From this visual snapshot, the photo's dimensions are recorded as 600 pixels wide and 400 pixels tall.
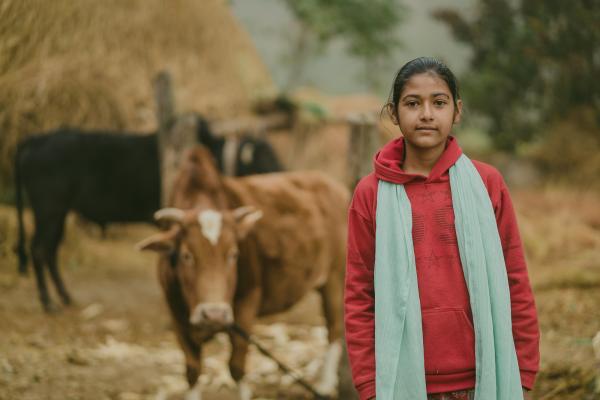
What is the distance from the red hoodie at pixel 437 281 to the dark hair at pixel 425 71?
0.16 m

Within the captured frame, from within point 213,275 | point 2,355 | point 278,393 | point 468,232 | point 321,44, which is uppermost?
point 321,44

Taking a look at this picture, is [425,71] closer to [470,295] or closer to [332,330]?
[470,295]

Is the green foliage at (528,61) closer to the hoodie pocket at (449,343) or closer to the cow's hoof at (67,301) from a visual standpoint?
the hoodie pocket at (449,343)

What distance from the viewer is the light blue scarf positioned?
1.71m

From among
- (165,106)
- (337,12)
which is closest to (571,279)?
(165,106)

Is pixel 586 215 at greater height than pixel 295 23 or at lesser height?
lesser

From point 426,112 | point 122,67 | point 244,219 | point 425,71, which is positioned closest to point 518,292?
point 426,112

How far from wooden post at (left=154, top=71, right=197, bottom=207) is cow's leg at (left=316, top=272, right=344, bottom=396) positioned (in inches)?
60.8

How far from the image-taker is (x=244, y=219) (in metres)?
3.79

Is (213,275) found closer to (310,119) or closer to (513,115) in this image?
(513,115)

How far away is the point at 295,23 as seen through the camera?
14023 millimetres

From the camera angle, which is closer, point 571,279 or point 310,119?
point 571,279

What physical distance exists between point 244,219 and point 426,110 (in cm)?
216

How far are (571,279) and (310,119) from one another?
5907mm
